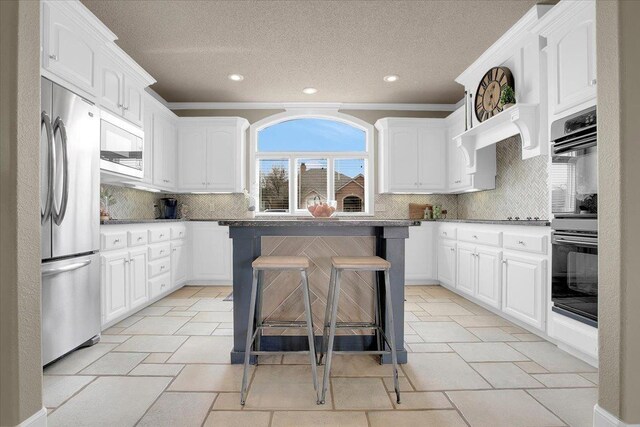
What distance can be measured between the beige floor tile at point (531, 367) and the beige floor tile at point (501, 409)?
0.34 metres

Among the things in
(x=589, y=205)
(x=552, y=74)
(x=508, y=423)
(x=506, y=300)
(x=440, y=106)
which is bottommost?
(x=508, y=423)

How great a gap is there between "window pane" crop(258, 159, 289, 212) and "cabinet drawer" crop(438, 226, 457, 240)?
7.59 ft

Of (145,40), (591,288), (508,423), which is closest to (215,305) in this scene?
(145,40)

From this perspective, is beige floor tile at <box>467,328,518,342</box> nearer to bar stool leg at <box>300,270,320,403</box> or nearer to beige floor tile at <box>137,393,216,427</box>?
bar stool leg at <box>300,270,320,403</box>

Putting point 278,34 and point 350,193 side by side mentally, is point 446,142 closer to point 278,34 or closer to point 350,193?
point 350,193

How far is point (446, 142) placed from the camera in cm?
541

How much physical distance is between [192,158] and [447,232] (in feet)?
11.9

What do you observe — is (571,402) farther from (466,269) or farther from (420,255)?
(420,255)

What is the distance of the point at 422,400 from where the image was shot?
1965mm

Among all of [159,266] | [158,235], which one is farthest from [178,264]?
[158,235]

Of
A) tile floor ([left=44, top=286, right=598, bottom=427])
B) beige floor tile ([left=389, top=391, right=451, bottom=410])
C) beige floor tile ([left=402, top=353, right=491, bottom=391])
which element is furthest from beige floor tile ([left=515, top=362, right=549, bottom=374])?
beige floor tile ([left=389, top=391, right=451, bottom=410])

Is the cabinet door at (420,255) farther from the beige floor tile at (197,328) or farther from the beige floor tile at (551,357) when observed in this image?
the beige floor tile at (197,328)

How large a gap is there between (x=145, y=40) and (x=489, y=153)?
3888 millimetres

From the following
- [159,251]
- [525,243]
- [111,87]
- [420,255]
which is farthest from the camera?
[420,255]
